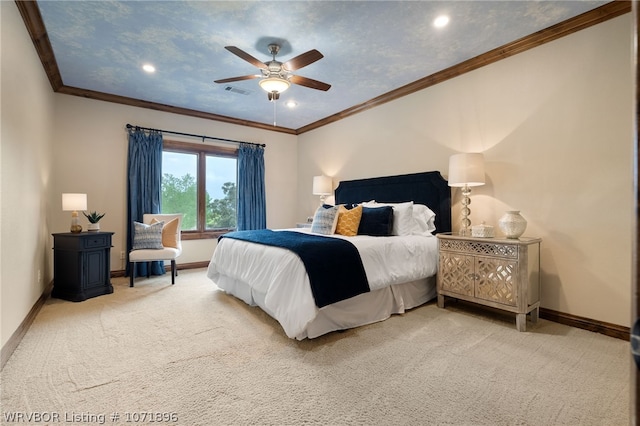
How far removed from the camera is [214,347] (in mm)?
2465

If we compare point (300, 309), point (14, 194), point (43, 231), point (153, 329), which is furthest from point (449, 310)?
point (43, 231)

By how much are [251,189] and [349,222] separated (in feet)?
9.33

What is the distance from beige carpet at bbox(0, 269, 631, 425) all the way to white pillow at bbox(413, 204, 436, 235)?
42.6 inches

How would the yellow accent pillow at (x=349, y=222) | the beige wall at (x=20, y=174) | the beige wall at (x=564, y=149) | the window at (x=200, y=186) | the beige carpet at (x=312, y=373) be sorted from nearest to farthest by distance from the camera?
1. the beige carpet at (x=312, y=373)
2. the beige wall at (x=20, y=174)
3. the beige wall at (x=564, y=149)
4. the yellow accent pillow at (x=349, y=222)
5. the window at (x=200, y=186)

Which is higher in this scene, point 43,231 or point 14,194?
point 14,194

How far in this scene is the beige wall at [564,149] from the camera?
8.71 ft

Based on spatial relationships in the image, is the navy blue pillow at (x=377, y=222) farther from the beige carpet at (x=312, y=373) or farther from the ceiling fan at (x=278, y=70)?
the ceiling fan at (x=278, y=70)

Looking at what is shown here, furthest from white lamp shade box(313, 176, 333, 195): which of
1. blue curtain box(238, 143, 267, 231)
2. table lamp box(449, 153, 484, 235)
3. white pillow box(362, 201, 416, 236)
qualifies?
table lamp box(449, 153, 484, 235)

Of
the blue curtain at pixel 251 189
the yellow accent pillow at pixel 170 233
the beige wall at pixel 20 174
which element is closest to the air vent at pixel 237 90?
the blue curtain at pixel 251 189

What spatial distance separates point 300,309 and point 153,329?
144cm

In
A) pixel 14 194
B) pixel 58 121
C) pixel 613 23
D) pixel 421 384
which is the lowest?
pixel 421 384

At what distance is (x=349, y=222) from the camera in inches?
151

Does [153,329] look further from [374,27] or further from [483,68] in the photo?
[483,68]

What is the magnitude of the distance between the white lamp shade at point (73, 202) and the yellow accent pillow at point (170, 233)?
3.36ft
